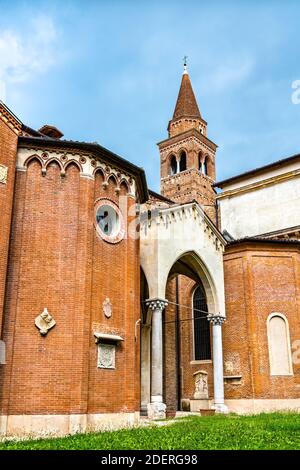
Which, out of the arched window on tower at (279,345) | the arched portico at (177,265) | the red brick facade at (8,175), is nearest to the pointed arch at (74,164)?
the red brick facade at (8,175)

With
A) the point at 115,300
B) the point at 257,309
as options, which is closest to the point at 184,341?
the point at 257,309

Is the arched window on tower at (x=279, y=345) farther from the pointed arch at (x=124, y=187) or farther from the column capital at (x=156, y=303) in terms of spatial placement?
the pointed arch at (x=124, y=187)

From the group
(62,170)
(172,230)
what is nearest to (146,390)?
(172,230)

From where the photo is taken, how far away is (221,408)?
19266mm

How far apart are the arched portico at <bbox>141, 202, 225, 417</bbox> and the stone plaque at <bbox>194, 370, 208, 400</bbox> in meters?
2.64

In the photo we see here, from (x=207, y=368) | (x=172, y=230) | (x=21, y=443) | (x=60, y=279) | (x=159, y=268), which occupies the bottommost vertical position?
(x=21, y=443)

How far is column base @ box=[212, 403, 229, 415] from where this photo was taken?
19081mm

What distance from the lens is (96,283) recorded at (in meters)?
13.4

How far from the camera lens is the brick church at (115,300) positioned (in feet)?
39.6

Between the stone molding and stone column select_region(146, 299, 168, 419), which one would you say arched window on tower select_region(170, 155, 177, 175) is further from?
stone column select_region(146, 299, 168, 419)

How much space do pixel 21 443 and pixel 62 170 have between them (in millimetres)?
7350

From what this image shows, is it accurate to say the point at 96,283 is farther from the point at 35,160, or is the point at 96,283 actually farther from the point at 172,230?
the point at 172,230

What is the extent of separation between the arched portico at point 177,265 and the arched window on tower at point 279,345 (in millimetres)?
2275

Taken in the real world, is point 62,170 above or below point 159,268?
above
